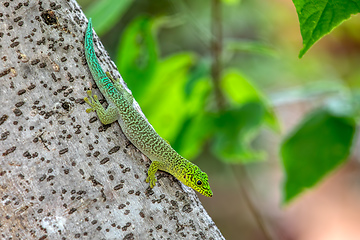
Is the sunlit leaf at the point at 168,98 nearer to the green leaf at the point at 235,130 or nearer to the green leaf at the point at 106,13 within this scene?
the green leaf at the point at 235,130

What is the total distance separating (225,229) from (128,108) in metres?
5.90

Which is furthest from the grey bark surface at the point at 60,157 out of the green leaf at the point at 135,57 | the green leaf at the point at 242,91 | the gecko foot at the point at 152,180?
the green leaf at the point at 242,91

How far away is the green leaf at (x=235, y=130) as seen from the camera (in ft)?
8.52

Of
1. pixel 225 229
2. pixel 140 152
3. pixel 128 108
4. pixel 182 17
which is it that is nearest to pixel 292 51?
pixel 225 229

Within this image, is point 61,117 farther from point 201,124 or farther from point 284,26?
point 284,26


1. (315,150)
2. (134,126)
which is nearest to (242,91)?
(315,150)

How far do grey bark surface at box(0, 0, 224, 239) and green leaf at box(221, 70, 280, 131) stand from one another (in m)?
1.33

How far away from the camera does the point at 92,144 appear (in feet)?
5.27

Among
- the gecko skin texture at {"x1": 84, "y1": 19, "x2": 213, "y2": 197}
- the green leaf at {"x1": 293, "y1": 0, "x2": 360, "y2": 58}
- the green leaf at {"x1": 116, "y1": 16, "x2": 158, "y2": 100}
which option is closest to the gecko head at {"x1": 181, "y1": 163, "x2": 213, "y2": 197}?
the gecko skin texture at {"x1": 84, "y1": 19, "x2": 213, "y2": 197}

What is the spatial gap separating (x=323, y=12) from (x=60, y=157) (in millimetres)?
1015

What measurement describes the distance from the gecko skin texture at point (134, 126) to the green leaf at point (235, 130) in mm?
283

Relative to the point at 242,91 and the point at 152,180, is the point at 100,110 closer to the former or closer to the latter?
the point at 152,180

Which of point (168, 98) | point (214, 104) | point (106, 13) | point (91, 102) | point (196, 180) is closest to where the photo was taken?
point (91, 102)

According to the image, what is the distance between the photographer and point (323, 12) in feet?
3.91
